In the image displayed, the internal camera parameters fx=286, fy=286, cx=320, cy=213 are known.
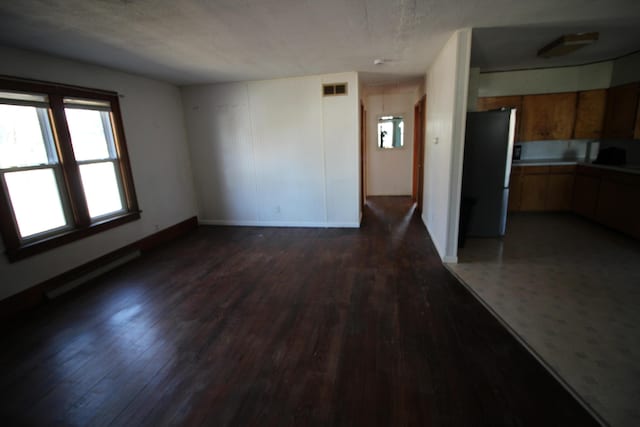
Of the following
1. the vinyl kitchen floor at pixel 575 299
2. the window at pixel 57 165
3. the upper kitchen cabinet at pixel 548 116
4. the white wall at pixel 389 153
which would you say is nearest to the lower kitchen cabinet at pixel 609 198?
the vinyl kitchen floor at pixel 575 299

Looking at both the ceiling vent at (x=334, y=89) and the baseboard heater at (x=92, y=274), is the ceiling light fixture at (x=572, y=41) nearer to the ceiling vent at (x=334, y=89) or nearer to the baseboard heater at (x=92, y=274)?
the ceiling vent at (x=334, y=89)

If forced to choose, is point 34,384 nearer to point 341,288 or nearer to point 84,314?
point 84,314

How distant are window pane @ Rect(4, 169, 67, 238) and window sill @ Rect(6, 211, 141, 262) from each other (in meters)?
0.14

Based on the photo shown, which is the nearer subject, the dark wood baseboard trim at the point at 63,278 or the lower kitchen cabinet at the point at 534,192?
the dark wood baseboard trim at the point at 63,278

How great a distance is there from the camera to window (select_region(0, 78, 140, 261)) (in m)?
2.88

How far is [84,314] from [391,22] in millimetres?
4078

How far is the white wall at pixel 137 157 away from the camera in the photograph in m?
2.98

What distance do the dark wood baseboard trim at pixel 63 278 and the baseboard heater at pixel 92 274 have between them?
0.02 m

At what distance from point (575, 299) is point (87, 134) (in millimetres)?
5782

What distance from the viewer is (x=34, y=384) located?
6.49ft

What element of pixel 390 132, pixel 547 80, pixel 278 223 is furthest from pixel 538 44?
pixel 278 223

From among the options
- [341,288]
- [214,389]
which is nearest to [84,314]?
[214,389]

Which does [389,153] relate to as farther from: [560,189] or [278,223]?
[278,223]

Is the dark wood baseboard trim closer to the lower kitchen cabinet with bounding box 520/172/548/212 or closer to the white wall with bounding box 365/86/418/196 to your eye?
the white wall with bounding box 365/86/418/196
